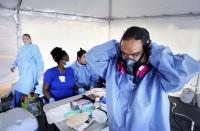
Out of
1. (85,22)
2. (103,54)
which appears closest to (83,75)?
(103,54)

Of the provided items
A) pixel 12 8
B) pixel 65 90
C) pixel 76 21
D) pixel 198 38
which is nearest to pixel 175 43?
pixel 198 38

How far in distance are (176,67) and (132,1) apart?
371cm

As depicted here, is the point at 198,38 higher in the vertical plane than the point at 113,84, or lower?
higher

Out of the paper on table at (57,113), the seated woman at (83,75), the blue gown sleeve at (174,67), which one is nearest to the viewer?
the blue gown sleeve at (174,67)

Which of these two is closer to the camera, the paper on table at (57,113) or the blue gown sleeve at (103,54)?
the blue gown sleeve at (103,54)

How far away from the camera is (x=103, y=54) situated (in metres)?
0.99

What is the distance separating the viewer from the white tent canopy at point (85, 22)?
3.18 m

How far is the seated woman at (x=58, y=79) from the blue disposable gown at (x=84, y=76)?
346 mm

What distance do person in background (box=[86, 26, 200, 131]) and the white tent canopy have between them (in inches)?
108

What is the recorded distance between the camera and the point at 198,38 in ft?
10.5

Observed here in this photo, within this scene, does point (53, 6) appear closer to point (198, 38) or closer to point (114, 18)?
point (114, 18)

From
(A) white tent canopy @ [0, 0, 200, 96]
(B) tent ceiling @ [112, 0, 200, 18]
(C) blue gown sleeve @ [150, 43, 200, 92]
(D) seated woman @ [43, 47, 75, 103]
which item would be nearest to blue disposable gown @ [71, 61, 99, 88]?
(D) seated woman @ [43, 47, 75, 103]

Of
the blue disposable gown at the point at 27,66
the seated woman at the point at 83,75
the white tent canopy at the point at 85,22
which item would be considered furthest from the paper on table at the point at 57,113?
the white tent canopy at the point at 85,22

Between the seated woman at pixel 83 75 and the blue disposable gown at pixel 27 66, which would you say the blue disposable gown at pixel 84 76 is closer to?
the seated woman at pixel 83 75
